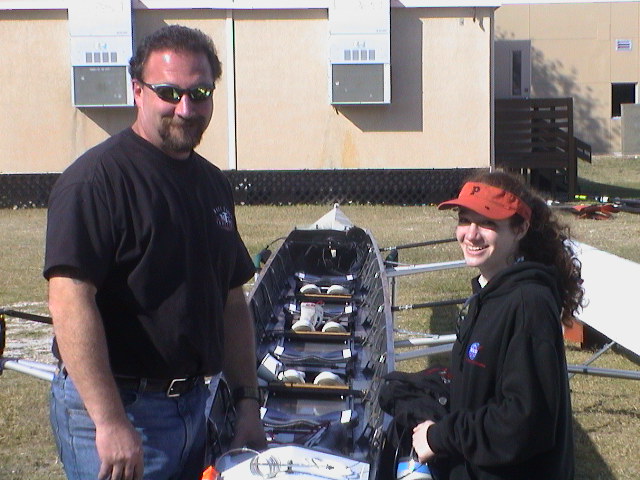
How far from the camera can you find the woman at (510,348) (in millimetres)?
2746

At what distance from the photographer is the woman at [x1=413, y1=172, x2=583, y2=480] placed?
275cm

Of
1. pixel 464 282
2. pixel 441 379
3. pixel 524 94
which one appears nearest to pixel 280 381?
pixel 441 379

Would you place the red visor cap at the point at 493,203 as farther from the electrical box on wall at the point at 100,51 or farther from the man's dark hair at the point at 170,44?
the electrical box on wall at the point at 100,51

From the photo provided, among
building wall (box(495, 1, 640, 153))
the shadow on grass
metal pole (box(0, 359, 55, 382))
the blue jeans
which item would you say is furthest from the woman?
building wall (box(495, 1, 640, 153))

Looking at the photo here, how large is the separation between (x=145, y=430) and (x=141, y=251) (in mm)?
531

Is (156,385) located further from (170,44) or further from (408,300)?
(408,300)

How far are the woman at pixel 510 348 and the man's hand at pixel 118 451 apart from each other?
873 millimetres

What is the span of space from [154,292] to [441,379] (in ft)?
3.65

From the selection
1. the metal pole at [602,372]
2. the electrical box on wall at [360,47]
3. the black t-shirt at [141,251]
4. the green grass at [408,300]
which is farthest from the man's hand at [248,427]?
the electrical box on wall at [360,47]

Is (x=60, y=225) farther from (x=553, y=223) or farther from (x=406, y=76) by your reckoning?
(x=406, y=76)

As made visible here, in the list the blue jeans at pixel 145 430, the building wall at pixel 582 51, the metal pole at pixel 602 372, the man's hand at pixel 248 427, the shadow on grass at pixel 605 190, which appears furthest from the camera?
the building wall at pixel 582 51

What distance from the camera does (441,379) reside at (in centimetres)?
343

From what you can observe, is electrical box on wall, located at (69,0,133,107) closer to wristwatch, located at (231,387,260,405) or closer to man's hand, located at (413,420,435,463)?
wristwatch, located at (231,387,260,405)

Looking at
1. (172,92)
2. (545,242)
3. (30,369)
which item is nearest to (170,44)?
(172,92)
